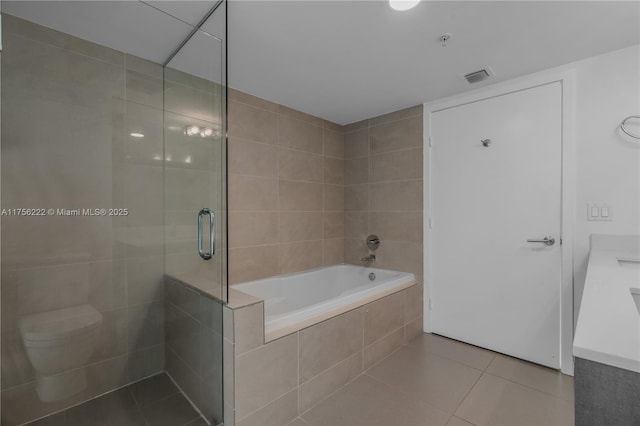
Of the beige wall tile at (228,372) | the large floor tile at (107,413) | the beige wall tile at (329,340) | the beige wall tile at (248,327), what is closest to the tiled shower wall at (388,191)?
the beige wall tile at (329,340)

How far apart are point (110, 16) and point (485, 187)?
2814 millimetres

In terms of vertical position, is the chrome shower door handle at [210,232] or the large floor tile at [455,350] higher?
the chrome shower door handle at [210,232]

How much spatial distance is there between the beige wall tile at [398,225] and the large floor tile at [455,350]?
2.99 feet

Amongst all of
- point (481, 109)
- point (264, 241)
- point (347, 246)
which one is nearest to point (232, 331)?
point (264, 241)

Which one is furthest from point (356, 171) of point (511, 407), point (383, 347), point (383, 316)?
point (511, 407)

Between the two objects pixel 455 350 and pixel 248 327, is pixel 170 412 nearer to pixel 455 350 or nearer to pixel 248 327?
pixel 248 327

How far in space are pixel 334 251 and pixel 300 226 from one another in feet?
1.97

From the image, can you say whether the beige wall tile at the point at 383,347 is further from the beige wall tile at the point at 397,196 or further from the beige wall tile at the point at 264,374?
the beige wall tile at the point at 397,196

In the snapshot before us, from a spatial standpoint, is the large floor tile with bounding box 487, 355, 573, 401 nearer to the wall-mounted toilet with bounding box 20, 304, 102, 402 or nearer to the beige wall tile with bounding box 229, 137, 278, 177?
the beige wall tile with bounding box 229, 137, 278, 177

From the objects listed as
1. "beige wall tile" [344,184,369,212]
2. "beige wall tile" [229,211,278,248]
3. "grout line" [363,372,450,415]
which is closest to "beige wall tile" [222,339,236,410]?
"grout line" [363,372,450,415]

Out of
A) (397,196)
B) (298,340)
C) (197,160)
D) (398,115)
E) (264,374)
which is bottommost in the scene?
(264,374)

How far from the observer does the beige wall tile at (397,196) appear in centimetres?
291

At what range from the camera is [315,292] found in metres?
3.11

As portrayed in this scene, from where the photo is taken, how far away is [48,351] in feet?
5.21
